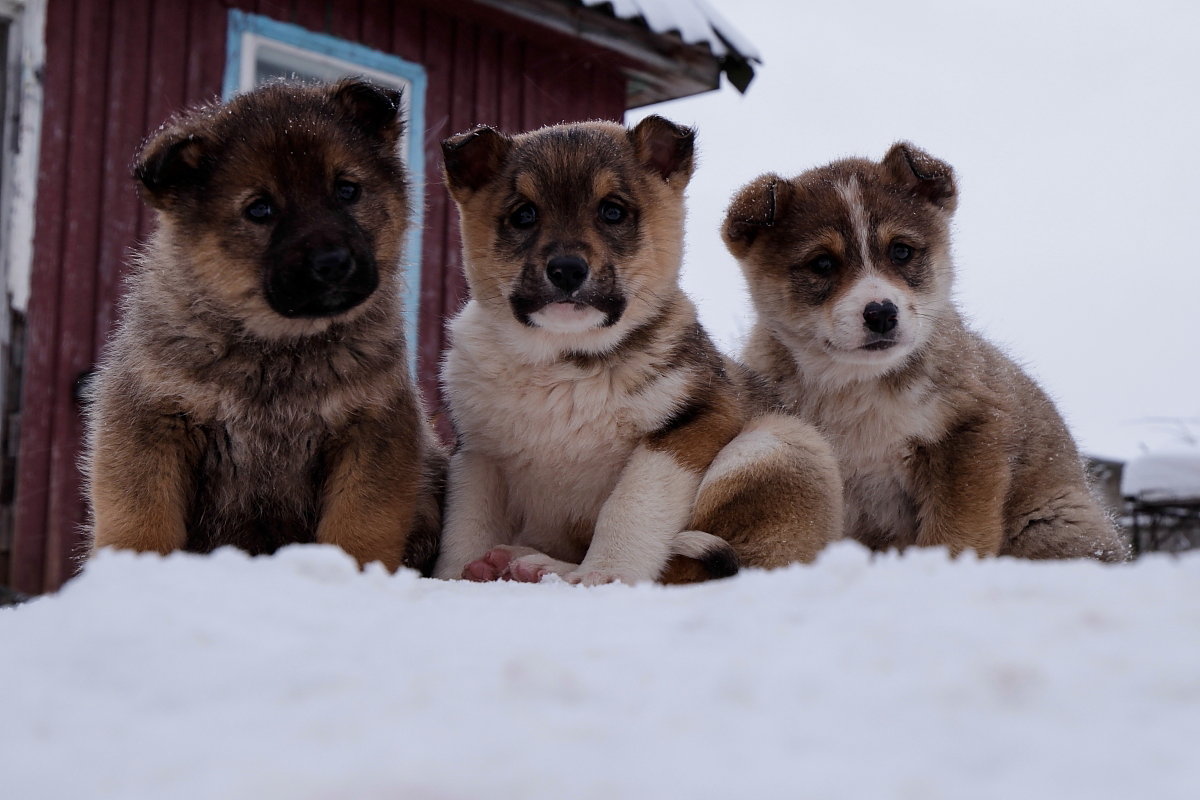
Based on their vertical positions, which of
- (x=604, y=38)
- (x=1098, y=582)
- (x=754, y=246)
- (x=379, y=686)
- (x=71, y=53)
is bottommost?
(x=379, y=686)

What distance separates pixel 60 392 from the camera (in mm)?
6527

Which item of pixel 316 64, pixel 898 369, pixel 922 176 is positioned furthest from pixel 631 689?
pixel 316 64

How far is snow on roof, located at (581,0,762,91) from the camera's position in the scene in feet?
25.9

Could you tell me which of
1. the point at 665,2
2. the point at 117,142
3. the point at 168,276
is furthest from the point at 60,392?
the point at 665,2

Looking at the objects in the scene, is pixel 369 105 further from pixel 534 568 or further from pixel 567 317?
pixel 534 568

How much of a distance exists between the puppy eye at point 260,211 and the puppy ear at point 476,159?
66 centimetres

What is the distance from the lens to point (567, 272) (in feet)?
10.5

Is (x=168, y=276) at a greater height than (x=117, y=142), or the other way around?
(x=117, y=142)

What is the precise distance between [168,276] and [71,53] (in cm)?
406

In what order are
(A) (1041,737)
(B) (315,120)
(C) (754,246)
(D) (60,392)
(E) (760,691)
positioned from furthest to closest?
(D) (60,392), (C) (754,246), (B) (315,120), (E) (760,691), (A) (1041,737)

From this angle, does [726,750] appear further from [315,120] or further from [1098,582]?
[315,120]

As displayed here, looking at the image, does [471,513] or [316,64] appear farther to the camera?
[316,64]

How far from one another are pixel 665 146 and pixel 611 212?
1.26 ft

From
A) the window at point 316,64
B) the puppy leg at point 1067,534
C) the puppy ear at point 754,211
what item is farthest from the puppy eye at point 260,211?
the window at point 316,64
